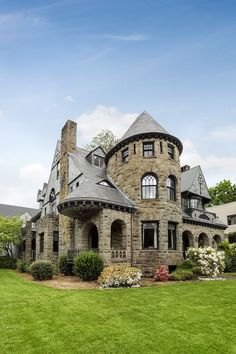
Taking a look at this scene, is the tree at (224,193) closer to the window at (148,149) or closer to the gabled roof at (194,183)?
the gabled roof at (194,183)

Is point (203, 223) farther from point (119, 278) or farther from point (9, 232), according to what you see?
point (9, 232)

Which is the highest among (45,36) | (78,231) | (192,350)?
(45,36)

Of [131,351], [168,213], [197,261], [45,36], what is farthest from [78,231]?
[131,351]

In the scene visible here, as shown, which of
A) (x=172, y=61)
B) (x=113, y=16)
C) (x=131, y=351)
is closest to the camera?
(x=131, y=351)

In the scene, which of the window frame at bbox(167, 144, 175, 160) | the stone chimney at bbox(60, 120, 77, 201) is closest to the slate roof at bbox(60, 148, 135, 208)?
the stone chimney at bbox(60, 120, 77, 201)

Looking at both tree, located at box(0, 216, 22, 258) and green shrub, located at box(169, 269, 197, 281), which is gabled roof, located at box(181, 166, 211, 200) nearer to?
green shrub, located at box(169, 269, 197, 281)

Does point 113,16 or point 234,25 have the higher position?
point 113,16

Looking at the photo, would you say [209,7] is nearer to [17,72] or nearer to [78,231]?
[17,72]

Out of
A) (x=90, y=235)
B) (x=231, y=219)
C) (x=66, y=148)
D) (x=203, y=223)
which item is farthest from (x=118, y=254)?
(x=231, y=219)

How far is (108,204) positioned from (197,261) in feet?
23.9

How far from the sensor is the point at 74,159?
1005 inches

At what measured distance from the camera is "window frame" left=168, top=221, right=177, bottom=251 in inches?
835

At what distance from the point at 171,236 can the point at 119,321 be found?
1303 centimetres

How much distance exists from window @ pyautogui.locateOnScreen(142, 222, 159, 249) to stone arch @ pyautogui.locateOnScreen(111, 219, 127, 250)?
1465 mm
